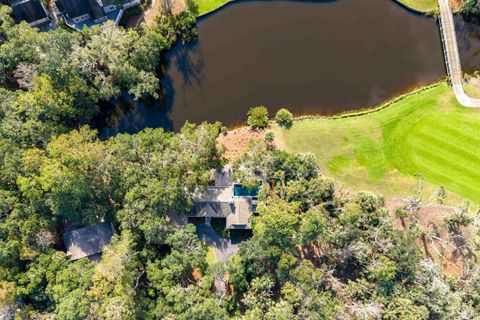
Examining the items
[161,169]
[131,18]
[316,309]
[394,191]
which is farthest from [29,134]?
[394,191]

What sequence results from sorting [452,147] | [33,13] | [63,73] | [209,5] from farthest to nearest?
1. [209,5]
2. [33,13]
3. [452,147]
4. [63,73]

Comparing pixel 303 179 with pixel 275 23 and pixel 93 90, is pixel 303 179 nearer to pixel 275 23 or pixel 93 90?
pixel 275 23

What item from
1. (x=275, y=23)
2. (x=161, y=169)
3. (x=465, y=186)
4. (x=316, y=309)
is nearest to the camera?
(x=316, y=309)

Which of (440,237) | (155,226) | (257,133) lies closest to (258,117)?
(257,133)

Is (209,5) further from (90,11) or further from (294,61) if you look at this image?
(90,11)

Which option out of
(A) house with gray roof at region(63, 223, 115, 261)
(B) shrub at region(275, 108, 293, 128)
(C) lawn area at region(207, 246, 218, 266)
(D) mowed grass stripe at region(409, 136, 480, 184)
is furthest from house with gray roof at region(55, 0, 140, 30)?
(D) mowed grass stripe at region(409, 136, 480, 184)

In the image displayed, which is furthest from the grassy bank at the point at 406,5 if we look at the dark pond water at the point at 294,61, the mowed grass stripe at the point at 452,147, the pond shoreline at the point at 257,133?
the mowed grass stripe at the point at 452,147
